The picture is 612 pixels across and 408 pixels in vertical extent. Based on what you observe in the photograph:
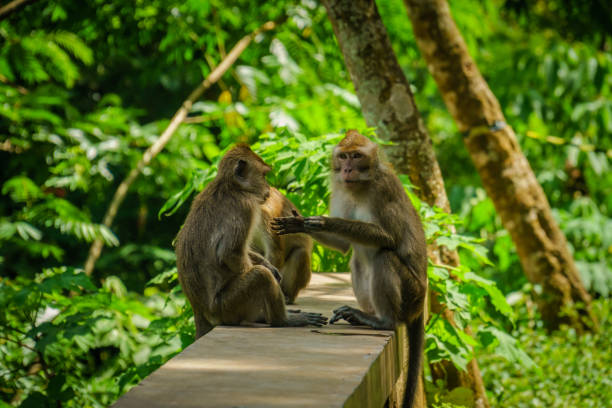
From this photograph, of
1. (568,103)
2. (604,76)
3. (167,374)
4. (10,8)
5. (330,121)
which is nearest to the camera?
(167,374)

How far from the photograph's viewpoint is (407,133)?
5.97 meters

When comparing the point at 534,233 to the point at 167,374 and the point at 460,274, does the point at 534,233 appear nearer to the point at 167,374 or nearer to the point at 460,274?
the point at 460,274

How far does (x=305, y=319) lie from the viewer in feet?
13.0

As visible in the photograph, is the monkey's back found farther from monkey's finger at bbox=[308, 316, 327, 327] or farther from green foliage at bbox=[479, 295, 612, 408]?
green foliage at bbox=[479, 295, 612, 408]

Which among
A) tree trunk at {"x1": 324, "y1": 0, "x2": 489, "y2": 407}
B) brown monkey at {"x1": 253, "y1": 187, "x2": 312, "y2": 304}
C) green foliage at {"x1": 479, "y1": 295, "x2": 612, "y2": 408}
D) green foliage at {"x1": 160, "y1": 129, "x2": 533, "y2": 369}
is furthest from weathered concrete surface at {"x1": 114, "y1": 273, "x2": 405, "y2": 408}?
green foliage at {"x1": 479, "y1": 295, "x2": 612, "y2": 408}

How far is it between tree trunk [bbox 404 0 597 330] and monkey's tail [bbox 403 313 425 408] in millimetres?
3689

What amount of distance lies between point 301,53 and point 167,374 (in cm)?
689

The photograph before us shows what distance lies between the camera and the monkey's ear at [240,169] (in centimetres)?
420

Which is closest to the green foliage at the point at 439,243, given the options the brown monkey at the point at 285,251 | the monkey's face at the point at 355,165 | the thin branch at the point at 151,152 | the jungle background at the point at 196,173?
the jungle background at the point at 196,173

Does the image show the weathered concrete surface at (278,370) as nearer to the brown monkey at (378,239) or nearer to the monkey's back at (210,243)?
the brown monkey at (378,239)

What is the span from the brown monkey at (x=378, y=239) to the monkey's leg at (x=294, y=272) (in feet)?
1.34

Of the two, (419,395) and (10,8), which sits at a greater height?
(10,8)

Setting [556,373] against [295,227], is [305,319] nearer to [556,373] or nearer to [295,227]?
[295,227]

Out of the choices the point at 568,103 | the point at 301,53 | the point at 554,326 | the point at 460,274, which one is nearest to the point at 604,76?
the point at 568,103
